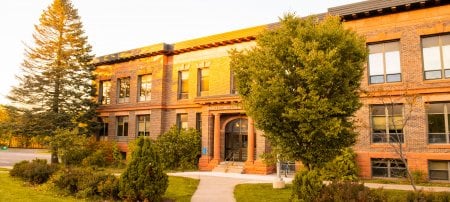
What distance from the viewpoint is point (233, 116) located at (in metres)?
25.3

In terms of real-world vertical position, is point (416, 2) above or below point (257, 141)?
above

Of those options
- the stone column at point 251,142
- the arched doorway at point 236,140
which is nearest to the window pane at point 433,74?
the stone column at point 251,142

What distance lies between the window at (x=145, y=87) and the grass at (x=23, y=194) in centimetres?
1614

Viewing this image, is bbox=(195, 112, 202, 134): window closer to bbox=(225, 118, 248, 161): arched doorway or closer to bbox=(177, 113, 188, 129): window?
bbox=(177, 113, 188, 129): window

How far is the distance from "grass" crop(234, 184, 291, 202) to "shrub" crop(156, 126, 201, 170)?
34.6ft

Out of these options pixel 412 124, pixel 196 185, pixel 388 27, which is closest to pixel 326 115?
pixel 196 185

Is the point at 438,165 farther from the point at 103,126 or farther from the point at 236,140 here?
the point at 103,126

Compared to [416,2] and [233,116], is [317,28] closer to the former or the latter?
[416,2]

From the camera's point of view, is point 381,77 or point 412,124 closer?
point 412,124

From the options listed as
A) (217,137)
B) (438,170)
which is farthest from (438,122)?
(217,137)

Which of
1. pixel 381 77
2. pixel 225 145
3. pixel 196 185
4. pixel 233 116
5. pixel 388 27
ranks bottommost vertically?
pixel 196 185

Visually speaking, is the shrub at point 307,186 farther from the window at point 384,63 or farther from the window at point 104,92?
the window at point 104,92

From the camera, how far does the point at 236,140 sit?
25609 mm

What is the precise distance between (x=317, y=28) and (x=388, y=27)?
9818 millimetres
